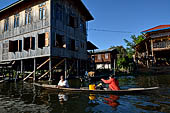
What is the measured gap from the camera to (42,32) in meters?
14.9

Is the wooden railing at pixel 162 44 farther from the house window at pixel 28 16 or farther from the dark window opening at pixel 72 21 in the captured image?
the house window at pixel 28 16

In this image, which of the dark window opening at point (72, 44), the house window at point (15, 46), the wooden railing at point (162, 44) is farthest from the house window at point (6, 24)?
the wooden railing at point (162, 44)

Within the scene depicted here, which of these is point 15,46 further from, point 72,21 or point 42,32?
point 72,21

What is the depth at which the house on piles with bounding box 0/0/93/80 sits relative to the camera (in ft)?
47.9

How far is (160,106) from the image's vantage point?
5281mm

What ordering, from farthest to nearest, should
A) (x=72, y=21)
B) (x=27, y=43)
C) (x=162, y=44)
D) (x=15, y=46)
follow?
(x=162, y=44) → (x=72, y=21) → (x=15, y=46) → (x=27, y=43)

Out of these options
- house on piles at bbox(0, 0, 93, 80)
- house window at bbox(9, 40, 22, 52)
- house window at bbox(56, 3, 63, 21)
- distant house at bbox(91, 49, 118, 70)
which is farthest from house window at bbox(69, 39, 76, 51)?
distant house at bbox(91, 49, 118, 70)

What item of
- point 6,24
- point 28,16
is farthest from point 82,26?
point 6,24

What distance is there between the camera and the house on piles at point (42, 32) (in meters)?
14.6

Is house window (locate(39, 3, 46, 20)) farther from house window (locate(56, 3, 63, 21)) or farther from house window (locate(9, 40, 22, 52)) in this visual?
house window (locate(9, 40, 22, 52))

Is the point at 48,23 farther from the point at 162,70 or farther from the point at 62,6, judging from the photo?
the point at 162,70

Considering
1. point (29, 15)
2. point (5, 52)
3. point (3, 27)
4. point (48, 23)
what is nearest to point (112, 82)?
point (48, 23)

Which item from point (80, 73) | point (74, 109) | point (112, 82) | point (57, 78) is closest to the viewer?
point (74, 109)

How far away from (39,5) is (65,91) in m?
11.6
